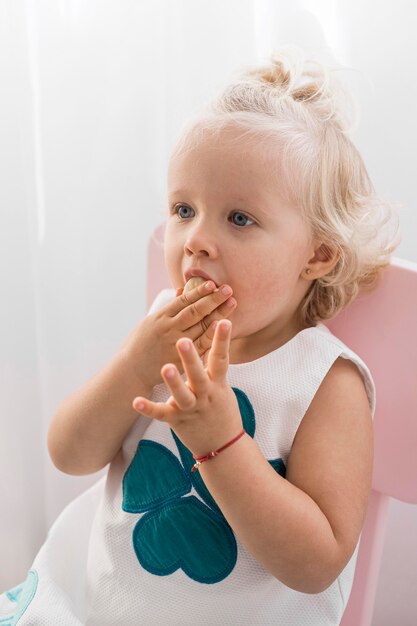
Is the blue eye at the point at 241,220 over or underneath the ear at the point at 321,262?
over

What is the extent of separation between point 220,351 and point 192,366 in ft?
0.10

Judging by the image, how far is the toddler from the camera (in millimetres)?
911

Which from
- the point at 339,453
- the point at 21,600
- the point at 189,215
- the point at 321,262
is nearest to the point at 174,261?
the point at 189,215

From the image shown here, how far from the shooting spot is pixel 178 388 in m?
0.80

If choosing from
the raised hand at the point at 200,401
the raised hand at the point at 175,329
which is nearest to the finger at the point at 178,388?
the raised hand at the point at 200,401

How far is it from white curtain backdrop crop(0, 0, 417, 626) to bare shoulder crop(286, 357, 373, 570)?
0.36 metres

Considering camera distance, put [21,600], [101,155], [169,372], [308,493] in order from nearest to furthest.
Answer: [169,372] < [308,493] < [21,600] < [101,155]

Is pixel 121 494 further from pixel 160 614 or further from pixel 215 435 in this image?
pixel 215 435

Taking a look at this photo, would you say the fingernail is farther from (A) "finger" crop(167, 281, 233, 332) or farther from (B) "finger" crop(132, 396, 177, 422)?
(A) "finger" crop(167, 281, 233, 332)

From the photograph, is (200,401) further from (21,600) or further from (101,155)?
(101,155)

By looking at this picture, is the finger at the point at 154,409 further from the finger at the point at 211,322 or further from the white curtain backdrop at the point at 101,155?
the white curtain backdrop at the point at 101,155

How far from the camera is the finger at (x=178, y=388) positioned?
78 centimetres

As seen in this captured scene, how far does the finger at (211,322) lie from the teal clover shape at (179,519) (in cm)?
8

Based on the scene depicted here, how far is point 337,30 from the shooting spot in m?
1.23
